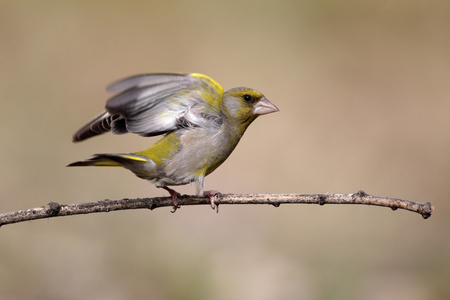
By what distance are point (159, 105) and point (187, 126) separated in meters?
0.29

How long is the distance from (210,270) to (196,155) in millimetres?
2196

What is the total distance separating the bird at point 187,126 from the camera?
420 centimetres

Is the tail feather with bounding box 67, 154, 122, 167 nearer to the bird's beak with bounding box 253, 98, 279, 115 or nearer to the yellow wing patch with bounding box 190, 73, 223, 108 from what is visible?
the yellow wing patch with bounding box 190, 73, 223, 108

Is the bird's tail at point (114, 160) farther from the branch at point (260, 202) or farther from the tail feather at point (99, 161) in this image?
the branch at point (260, 202)

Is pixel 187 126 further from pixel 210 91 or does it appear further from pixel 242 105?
pixel 242 105

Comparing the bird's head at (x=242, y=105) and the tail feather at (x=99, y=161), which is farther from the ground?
the bird's head at (x=242, y=105)

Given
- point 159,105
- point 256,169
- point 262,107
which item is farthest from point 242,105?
point 256,169

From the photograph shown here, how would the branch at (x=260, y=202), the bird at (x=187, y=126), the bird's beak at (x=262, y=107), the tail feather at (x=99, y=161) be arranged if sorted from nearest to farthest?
1. the branch at (x=260, y=202)
2. the tail feather at (x=99, y=161)
3. the bird at (x=187, y=126)
4. the bird's beak at (x=262, y=107)

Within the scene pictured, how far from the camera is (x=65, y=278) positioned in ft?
19.6

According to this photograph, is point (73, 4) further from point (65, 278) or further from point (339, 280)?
point (339, 280)

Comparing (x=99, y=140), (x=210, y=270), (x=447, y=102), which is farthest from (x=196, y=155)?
(x=447, y=102)

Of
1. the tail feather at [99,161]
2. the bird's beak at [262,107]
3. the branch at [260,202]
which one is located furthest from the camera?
the bird's beak at [262,107]

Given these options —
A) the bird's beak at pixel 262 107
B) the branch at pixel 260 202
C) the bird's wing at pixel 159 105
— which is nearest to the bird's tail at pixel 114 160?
the bird's wing at pixel 159 105

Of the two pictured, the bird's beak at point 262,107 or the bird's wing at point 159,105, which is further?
the bird's beak at point 262,107
